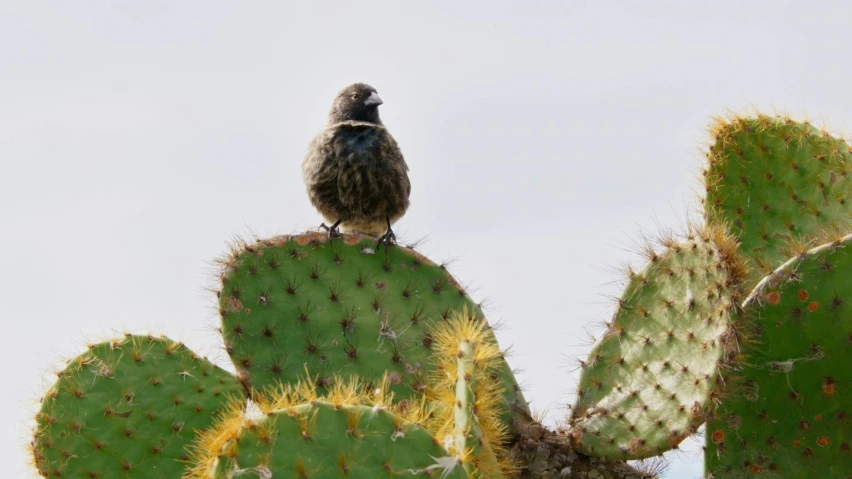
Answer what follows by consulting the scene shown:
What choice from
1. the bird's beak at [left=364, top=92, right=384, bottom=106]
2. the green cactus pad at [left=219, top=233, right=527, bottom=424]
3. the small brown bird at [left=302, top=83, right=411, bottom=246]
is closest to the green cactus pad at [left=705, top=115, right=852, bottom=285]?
the green cactus pad at [left=219, top=233, right=527, bottom=424]

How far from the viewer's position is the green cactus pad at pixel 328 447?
2543mm

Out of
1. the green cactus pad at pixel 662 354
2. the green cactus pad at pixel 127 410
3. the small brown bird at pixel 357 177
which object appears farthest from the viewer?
the small brown bird at pixel 357 177

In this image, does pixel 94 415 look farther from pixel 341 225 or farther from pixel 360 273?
pixel 341 225

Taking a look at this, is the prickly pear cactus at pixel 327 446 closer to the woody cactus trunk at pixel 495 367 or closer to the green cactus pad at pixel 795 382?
the woody cactus trunk at pixel 495 367

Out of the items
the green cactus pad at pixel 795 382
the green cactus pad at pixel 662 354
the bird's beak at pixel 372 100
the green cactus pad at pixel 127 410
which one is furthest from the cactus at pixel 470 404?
the bird's beak at pixel 372 100

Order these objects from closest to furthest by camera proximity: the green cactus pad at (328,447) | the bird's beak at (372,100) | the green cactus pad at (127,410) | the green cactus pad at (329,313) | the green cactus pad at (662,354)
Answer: the green cactus pad at (328,447)
the green cactus pad at (662,354)
the green cactus pad at (127,410)
the green cactus pad at (329,313)
the bird's beak at (372,100)

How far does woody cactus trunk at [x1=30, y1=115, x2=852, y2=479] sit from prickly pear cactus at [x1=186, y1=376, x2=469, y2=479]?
1.18 ft

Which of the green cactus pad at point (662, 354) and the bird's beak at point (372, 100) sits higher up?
the bird's beak at point (372, 100)

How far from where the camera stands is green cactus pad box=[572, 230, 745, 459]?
11.3ft

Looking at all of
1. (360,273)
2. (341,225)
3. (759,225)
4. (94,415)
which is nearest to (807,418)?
(759,225)

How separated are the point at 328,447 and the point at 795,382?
1.67 meters

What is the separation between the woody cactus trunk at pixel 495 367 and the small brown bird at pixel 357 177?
4.08ft

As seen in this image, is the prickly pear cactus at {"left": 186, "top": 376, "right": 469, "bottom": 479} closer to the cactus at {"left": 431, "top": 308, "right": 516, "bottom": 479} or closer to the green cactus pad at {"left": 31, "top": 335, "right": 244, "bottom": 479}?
the cactus at {"left": 431, "top": 308, "right": 516, "bottom": 479}

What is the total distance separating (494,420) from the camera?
132 inches
